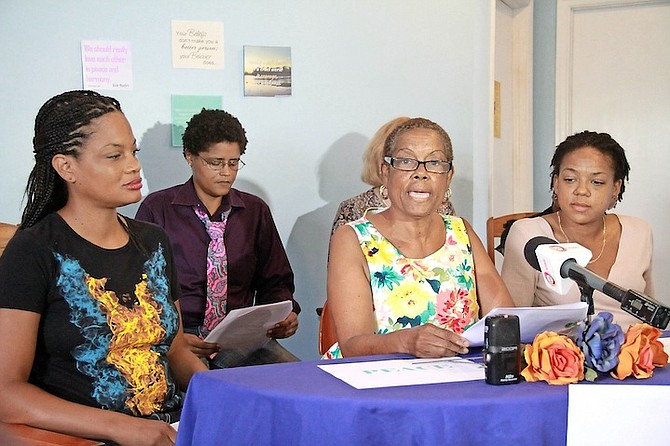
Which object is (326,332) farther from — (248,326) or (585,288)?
(585,288)

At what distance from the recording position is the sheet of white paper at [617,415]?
1490 millimetres

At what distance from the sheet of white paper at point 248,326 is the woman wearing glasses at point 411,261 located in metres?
0.41

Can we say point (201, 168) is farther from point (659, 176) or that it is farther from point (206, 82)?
point (659, 176)

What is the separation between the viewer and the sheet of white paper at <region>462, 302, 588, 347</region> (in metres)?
1.71

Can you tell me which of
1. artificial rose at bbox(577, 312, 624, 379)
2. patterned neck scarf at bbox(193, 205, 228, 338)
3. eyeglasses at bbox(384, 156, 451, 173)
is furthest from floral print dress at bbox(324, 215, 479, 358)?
patterned neck scarf at bbox(193, 205, 228, 338)

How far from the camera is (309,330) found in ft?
12.9

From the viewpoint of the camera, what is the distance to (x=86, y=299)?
6.22ft

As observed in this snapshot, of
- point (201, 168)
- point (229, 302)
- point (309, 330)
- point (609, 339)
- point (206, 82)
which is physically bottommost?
point (309, 330)

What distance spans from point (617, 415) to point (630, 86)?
373cm

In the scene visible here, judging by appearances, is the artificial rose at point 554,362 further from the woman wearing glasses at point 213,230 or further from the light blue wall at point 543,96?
the light blue wall at point 543,96

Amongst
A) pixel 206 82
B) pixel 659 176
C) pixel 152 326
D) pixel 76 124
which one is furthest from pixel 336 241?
pixel 659 176

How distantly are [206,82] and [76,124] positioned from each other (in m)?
1.76

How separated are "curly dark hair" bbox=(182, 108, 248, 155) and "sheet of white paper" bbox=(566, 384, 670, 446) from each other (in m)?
1.99

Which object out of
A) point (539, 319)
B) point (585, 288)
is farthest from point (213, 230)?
point (585, 288)
